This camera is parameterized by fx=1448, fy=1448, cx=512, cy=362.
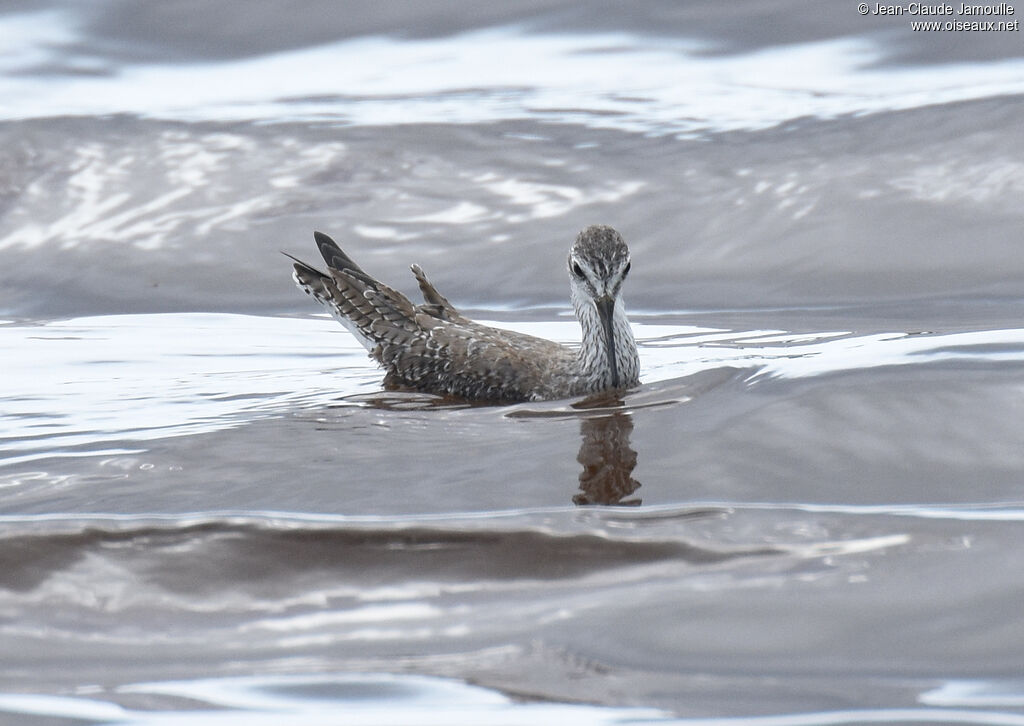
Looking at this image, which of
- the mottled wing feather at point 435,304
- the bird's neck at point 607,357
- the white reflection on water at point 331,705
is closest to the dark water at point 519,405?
the white reflection on water at point 331,705

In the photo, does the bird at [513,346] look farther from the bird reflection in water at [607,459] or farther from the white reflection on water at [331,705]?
the white reflection on water at [331,705]

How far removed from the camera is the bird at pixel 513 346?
738 centimetres

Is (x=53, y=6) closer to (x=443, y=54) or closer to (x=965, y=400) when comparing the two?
(x=443, y=54)

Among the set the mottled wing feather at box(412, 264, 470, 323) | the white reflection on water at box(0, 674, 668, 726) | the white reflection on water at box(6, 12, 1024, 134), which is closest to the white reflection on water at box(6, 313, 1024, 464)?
the mottled wing feather at box(412, 264, 470, 323)

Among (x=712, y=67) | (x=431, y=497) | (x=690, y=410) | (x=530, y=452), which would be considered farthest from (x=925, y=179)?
(x=431, y=497)

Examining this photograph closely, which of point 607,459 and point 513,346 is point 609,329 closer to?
point 513,346

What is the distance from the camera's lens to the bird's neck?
288 inches

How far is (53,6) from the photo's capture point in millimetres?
13906

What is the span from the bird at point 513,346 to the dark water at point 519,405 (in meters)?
0.30

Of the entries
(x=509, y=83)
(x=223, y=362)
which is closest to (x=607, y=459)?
(x=223, y=362)

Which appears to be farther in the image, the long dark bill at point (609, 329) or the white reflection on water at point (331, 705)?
the long dark bill at point (609, 329)

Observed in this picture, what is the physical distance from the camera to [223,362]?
8062mm

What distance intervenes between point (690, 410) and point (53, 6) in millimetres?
9760

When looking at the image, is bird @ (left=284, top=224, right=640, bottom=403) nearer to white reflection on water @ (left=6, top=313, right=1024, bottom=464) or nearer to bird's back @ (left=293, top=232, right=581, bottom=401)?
bird's back @ (left=293, top=232, right=581, bottom=401)
